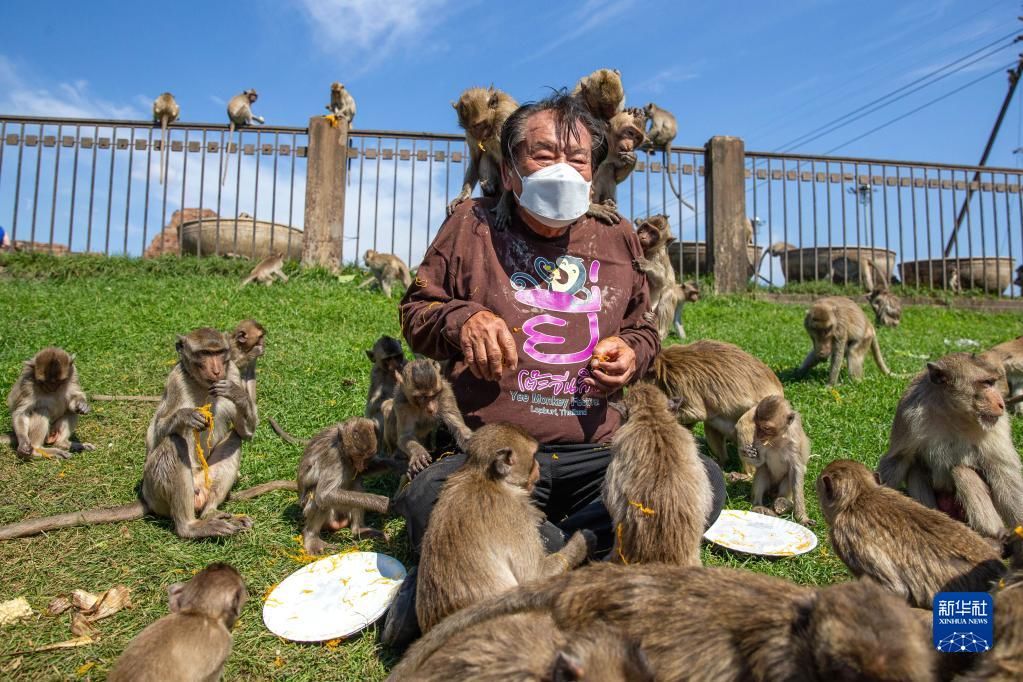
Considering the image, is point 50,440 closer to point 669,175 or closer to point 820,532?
point 820,532

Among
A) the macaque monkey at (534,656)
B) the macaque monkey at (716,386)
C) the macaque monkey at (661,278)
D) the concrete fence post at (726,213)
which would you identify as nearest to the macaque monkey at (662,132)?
the concrete fence post at (726,213)

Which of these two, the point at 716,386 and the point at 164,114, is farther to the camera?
the point at 164,114

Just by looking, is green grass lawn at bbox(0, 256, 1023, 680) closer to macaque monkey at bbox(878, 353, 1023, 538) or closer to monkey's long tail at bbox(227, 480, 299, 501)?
monkey's long tail at bbox(227, 480, 299, 501)

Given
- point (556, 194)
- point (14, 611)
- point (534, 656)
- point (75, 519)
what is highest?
point (556, 194)

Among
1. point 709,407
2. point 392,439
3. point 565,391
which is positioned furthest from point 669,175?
point 565,391

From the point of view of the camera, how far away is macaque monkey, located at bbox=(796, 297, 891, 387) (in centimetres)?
869

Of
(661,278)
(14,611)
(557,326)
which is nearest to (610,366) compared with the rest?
(557,326)

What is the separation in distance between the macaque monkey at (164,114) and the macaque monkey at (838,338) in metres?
12.8

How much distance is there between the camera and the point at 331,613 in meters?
3.42

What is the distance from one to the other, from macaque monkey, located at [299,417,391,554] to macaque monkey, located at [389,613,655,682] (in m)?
2.18

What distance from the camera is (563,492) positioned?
3951mm

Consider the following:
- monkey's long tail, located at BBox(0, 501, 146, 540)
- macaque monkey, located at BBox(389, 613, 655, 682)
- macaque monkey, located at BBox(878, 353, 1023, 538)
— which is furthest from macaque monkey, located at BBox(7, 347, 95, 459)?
macaque monkey, located at BBox(878, 353, 1023, 538)

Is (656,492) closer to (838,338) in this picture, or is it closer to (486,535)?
(486,535)

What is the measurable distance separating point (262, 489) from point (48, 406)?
7.69 feet
